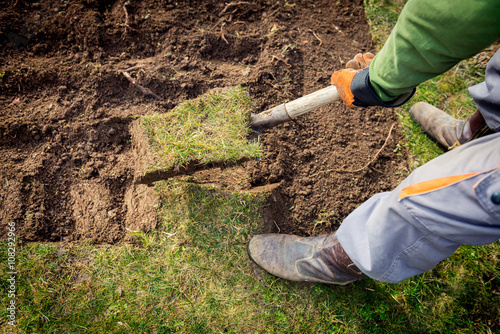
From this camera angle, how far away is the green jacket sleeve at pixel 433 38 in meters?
1.03

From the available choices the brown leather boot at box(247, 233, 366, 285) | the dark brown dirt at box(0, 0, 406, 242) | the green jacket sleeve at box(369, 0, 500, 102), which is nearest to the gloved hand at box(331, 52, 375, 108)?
the green jacket sleeve at box(369, 0, 500, 102)

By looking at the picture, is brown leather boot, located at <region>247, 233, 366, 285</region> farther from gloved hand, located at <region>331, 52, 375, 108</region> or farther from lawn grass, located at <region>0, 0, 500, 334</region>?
gloved hand, located at <region>331, 52, 375, 108</region>

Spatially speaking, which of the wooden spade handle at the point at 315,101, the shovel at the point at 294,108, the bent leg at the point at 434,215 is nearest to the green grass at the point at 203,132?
the shovel at the point at 294,108

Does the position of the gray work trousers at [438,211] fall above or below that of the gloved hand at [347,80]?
below

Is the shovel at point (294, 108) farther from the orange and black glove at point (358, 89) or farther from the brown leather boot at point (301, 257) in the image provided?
the brown leather boot at point (301, 257)

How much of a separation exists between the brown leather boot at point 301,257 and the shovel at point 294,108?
0.90 meters

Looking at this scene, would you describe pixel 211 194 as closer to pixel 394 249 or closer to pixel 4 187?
pixel 394 249

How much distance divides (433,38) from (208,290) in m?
2.09

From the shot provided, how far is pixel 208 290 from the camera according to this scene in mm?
2096

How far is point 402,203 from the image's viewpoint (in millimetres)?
1332

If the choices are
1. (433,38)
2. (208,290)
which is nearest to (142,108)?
(208,290)

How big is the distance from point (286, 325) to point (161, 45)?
2.67m

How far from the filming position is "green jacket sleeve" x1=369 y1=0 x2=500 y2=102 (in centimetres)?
103

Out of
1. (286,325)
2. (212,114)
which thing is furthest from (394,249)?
(212,114)
